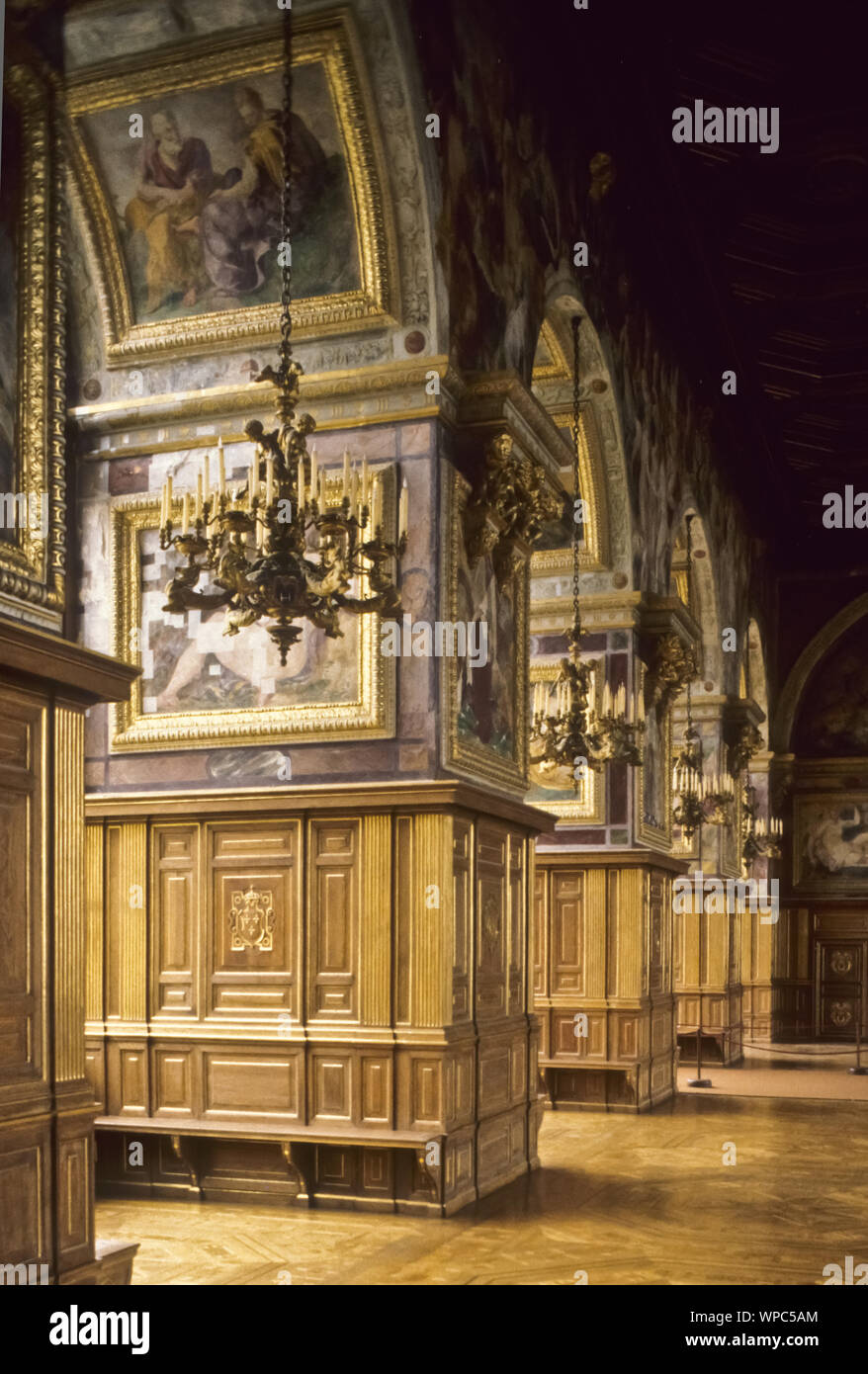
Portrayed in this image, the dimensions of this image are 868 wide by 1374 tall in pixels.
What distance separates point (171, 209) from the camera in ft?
35.5

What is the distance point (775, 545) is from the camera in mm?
28109

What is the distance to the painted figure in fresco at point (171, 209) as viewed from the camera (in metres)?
10.6

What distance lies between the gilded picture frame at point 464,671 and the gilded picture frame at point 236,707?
410 mm

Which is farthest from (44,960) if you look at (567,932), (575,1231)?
(567,932)

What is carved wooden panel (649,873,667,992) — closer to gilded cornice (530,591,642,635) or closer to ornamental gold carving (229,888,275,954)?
gilded cornice (530,591,642,635)

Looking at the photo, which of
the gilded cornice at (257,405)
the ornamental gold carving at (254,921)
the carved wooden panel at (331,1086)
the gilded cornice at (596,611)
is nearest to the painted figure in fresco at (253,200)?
→ the gilded cornice at (257,405)

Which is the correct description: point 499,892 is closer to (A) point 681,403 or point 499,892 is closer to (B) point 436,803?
(B) point 436,803

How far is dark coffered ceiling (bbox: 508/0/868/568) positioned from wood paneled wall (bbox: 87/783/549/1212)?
6.92 m

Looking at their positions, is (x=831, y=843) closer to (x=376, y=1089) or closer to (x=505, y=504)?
(x=505, y=504)

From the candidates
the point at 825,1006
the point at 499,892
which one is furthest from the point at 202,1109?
the point at 825,1006

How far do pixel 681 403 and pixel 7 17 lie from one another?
44.2ft

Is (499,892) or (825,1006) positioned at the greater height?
(499,892)

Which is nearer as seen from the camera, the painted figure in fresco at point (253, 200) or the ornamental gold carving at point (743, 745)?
the painted figure in fresco at point (253, 200)

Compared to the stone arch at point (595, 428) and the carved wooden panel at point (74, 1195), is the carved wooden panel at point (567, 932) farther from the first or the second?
the carved wooden panel at point (74, 1195)
